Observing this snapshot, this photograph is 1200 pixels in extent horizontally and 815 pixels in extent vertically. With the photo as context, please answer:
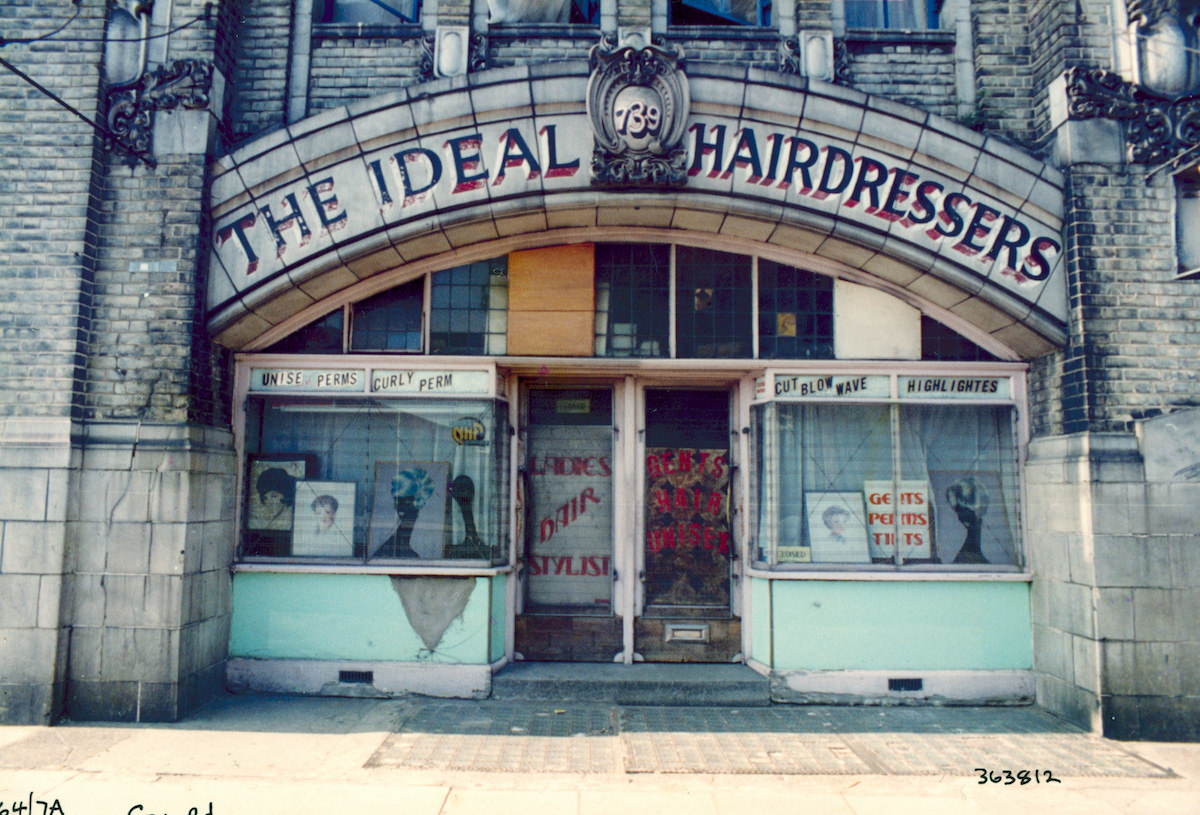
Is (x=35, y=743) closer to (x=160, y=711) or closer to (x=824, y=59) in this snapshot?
(x=160, y=711)

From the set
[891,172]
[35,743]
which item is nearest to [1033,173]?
[891,172]

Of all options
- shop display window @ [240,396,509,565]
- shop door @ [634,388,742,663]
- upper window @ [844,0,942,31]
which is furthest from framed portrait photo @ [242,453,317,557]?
upper window @ [844,0,942,31]

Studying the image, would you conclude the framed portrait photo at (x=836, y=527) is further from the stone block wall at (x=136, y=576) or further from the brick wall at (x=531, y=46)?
the stone block wall at (x=136, y=576)

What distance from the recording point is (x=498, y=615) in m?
6.47

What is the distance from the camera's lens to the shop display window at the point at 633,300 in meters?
6.66

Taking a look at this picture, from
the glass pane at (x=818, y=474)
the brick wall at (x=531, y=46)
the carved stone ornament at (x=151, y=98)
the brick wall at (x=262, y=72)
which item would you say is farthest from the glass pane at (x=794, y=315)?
the carved stone ornament at (x=151, y=98)

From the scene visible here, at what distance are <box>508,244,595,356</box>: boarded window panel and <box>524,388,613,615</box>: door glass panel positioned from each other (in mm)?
611

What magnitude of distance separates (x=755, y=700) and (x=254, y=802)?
383cm

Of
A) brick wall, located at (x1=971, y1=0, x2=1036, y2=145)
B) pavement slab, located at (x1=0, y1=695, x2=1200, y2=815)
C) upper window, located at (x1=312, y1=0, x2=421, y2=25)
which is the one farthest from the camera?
upper window, located at (x1=312, y1=0, x2=421, y2=25)

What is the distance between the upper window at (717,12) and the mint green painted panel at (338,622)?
562 centimetres

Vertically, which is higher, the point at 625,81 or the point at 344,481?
the point at 625,81

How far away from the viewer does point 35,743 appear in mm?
5125

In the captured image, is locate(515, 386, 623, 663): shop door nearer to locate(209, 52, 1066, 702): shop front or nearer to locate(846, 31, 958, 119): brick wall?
locate(209, 52, 1066, 702): shop front

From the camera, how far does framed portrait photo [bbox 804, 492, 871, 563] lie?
646 centimetres
